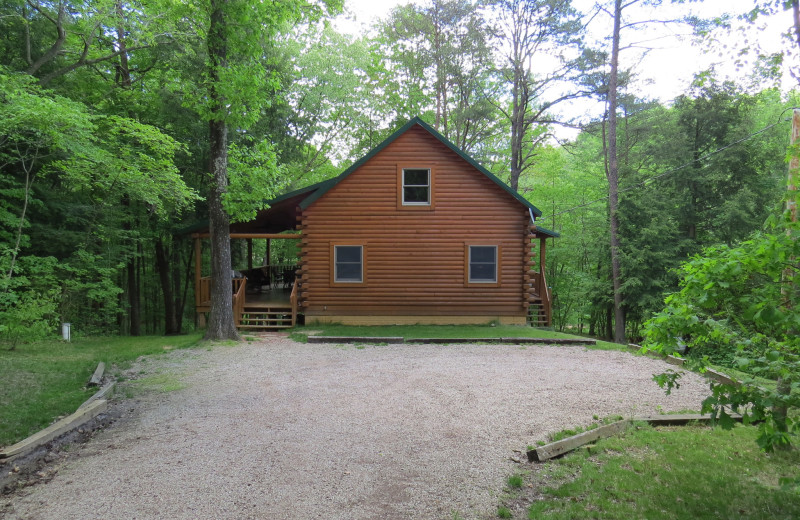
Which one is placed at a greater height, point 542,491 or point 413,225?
point 413,225

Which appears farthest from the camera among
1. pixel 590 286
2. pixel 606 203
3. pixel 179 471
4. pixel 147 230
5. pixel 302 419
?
pixel 606 203

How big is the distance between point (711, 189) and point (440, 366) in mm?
14685

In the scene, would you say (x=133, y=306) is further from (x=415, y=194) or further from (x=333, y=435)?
(x=333, y=435)

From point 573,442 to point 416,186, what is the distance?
35.0 feet

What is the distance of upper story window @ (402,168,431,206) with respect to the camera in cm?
1423

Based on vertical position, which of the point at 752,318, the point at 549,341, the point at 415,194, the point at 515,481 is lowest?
the point at 549,341

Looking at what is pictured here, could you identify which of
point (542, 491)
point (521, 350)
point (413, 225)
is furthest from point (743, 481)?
point (413, 225)

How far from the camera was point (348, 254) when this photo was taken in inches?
559

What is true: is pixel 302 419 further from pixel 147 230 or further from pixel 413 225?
pixel 147 230

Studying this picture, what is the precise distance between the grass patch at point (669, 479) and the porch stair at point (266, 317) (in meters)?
10.5

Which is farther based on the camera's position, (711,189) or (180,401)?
(711,189)

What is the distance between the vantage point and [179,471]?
4.08 meters

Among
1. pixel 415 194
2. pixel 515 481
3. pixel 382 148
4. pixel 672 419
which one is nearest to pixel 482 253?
pixel 415 194

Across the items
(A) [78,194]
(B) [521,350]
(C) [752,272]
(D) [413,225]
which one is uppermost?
(A) [78,194]
